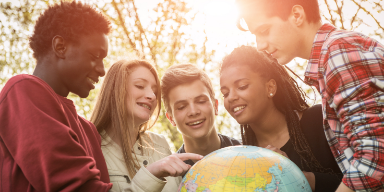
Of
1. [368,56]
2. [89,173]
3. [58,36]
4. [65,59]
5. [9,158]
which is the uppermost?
[58,36]

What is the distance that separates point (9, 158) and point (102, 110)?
1.37 metres

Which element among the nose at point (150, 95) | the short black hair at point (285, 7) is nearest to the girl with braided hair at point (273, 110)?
the nose at point (150, 95)

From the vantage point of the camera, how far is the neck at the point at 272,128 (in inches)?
134

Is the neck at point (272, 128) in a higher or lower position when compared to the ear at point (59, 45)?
lower

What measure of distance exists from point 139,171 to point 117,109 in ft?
2.83

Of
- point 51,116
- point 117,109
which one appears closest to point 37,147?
point 51,116

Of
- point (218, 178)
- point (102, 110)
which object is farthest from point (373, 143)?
point (102, 110)

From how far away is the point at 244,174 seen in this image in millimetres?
2154

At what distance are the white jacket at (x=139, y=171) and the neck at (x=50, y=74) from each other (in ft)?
3.00

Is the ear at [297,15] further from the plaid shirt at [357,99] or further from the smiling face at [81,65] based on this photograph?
the smiling face at [81,65]

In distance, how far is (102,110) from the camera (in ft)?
10.8

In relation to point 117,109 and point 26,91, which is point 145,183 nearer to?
point 117,109

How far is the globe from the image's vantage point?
2.12m

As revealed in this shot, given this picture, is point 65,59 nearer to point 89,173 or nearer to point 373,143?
point 89,173
